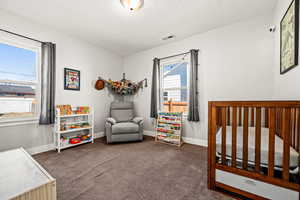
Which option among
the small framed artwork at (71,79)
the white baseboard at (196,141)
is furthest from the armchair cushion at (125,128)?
the small framed artwork at (71,79)

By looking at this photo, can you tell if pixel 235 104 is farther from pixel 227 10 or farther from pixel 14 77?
pixel 14 77

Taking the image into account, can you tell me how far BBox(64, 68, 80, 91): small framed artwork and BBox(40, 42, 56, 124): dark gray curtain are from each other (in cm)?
30

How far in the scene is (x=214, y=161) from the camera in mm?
1348

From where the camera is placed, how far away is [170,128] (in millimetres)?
2969

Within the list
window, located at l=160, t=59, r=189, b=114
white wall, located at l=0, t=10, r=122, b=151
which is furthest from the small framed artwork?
window, located at l=160, t=59, r=189, b=114

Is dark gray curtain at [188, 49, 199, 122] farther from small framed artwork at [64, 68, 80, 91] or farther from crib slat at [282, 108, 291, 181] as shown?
small framed artwork at [64, 68, 80, 91]

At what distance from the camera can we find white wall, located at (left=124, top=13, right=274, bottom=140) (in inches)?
86.6

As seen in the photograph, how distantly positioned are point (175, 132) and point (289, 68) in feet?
6.83

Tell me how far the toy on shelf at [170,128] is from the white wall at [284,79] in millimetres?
1677

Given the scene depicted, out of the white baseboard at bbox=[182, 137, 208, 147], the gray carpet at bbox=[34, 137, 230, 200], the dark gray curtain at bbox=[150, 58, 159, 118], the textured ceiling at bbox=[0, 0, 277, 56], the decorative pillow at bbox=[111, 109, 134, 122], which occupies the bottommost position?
the gray carpet at bbox=[34, 137, 230, 200]

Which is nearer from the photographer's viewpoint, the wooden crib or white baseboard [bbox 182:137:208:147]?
the wooden crib

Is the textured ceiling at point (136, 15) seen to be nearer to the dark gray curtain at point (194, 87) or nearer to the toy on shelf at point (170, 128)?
the dark gray curtain at point (194, 87)

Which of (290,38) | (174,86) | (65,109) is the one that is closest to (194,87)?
(174,86)

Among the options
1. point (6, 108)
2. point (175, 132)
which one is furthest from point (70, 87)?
point (175, 132)
